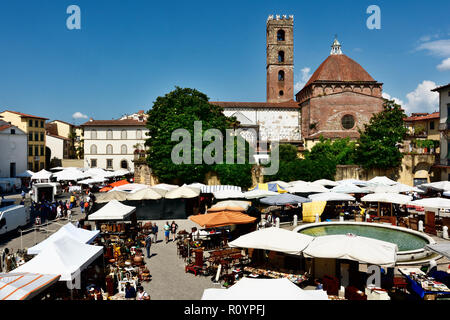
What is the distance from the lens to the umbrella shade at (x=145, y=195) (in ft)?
73.5

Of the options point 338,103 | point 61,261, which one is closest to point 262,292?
point 61,261

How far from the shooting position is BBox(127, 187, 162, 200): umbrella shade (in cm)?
2241

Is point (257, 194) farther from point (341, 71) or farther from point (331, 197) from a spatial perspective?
point (341, 71)

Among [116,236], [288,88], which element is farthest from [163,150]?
[288,88]

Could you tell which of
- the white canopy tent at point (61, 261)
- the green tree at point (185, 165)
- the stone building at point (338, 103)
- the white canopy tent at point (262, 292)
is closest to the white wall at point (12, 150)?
the green tree at point (185, 165)

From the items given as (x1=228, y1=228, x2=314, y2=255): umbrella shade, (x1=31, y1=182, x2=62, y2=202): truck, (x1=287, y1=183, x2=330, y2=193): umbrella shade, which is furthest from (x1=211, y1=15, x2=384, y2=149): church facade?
(x1=228, y1=228, x2=314, y2=255): umbrella shade

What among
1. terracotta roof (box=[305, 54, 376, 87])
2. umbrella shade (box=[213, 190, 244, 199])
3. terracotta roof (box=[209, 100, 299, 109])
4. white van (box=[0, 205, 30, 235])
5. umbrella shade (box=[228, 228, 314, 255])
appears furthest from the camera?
terracotta roof (box=[209, 100, 299, 109])

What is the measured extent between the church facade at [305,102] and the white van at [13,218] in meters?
38.9

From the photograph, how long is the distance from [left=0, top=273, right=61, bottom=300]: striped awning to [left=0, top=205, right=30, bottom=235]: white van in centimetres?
1203

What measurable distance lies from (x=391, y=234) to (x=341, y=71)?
50.0 m

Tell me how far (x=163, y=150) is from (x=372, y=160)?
23.0 metres

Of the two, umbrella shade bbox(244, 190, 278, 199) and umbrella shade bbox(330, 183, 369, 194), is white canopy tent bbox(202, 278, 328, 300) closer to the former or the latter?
umbrella shade bbox(244, 190, 278, 199)

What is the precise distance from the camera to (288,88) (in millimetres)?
71375
